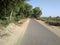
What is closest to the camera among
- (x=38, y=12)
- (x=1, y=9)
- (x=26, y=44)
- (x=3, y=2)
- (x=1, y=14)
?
(x=26, y=44)

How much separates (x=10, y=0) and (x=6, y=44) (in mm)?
13958

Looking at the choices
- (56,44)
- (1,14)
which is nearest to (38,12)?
(1,14)

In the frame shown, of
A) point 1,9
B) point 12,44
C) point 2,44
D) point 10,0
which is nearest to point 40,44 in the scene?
point 12,44

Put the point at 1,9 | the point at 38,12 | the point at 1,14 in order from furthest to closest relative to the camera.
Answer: the point at 38,12, the point at 1,14, the point at 1,9

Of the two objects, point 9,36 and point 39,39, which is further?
point 9,36

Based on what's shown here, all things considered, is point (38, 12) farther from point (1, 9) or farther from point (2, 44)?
point (2, 44)

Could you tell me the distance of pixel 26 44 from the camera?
31.5 feet

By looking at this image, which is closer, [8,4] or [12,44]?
[12,44]

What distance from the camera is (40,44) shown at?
379 inches

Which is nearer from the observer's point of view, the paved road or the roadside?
the paved road

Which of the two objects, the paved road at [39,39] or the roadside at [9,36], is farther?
the roadside at [9,36]

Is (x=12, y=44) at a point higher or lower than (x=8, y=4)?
lower

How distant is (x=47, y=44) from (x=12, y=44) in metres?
2.27

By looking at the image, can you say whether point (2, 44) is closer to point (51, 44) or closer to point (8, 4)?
point (51, 44)
